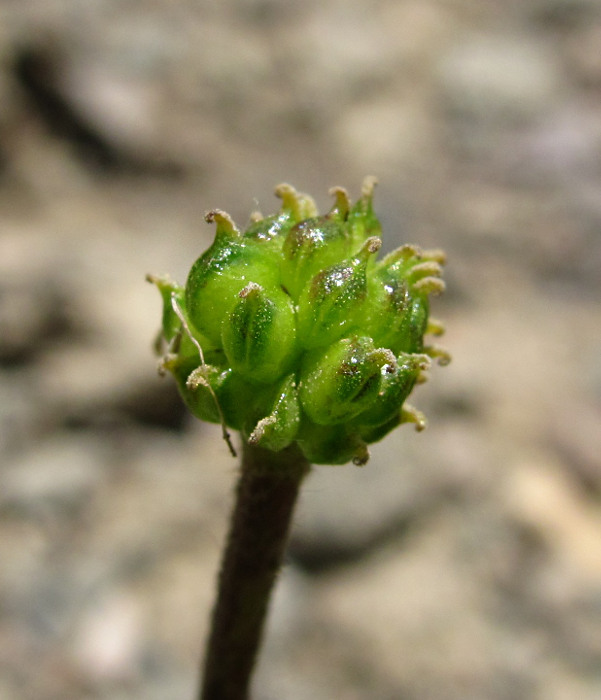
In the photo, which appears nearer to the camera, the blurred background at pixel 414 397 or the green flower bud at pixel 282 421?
the green flower bud at pixel 282 421

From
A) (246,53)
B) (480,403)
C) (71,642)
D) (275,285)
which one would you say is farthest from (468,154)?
(275,285)

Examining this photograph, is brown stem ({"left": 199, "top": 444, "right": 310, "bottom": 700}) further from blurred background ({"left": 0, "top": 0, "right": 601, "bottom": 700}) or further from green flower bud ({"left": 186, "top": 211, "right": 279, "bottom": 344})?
blurred background ({"left": 0, "top": 0, "right": 601, "bottom": 700})

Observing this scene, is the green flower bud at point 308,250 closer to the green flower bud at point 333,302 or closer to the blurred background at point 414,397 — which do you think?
the green flower bud at point 333,302

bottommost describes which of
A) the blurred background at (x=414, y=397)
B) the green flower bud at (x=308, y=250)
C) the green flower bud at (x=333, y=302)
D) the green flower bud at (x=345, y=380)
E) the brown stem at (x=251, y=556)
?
the brown stem at (x=251, y=556)

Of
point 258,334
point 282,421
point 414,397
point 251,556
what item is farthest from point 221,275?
point 414,397

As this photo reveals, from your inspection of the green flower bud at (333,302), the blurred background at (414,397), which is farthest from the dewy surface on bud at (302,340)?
the blurred background at (414,397)

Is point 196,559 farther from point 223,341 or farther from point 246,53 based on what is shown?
point 246,53

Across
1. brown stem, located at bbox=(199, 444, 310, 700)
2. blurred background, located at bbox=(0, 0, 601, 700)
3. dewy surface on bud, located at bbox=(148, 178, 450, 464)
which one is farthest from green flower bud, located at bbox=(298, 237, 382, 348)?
blurred background, located at bbox=(0, 0, 601, 700)
